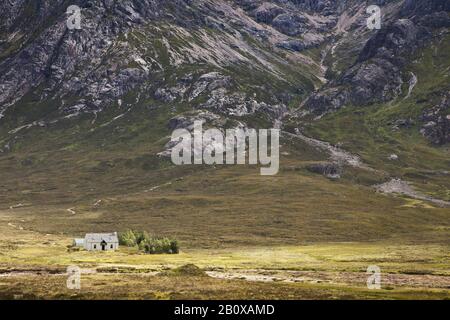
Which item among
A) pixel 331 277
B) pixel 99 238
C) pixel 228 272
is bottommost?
pixel 228 272

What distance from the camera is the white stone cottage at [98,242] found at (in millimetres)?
161875

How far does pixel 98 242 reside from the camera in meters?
162

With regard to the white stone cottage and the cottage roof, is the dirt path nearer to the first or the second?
the white stone cottage

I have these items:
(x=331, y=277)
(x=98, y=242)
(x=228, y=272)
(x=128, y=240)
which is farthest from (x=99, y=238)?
(x=331, y=277)

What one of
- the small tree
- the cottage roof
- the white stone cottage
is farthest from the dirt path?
the small tree

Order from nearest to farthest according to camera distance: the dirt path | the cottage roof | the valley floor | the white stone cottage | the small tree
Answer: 1. the valley floor
2. the dirt path
3. the white stone cottage
4. the cottage roof
5. the small tree

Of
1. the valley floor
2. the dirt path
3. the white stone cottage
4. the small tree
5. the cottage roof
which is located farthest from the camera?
the small tree

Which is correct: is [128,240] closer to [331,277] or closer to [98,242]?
[98,242]

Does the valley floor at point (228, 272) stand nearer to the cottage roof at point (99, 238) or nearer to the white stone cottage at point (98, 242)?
the white stone cottage at point (98, 242)

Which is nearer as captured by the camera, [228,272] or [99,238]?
[228,272]

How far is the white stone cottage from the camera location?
531 ft
